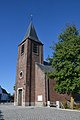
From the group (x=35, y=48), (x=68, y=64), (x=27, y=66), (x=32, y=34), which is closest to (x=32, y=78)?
(x=27, y=66)

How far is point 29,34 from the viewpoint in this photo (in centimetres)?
3412

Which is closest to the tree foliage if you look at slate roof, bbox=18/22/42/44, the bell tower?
the bell tower

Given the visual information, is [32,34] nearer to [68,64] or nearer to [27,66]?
[27,66]

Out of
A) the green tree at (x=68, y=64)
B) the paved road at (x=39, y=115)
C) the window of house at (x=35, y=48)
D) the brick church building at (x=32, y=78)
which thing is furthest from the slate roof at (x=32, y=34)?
the paved road at (x=39, y=115)

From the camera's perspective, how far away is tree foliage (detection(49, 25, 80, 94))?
20.4 metres

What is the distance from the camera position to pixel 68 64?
20.8 m

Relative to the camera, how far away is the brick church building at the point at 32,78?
28.4 metres

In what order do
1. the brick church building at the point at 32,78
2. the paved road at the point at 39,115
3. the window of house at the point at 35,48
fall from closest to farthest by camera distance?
the paved road at the point at 39,115 < the brick church building at the point at 32,78 < the window of house at the point at 35,48

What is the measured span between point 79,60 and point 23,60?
1398cm

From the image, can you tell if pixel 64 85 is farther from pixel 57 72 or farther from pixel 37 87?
pixel 37 87

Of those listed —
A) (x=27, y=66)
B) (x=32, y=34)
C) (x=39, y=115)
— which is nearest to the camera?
(x=39, y=115)

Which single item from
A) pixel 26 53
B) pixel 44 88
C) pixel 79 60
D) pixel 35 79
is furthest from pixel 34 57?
pixel 79 60

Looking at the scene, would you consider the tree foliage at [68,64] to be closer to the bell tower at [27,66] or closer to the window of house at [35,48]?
the bell tower at [27,66]

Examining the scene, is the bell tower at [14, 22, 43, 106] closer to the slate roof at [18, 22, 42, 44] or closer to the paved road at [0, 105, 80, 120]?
the slate roof at [18, 22, 42, 44]
